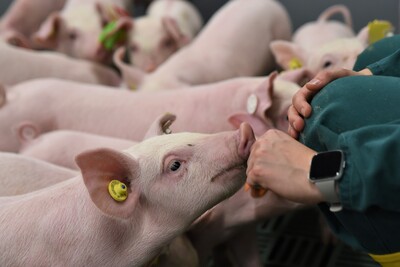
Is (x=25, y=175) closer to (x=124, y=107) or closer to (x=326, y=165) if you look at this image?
(x=124, y=107)

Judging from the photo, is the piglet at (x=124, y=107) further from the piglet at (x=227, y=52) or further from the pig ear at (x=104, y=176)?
the pig ear at (x=104, y=176)

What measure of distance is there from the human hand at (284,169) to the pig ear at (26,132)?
1.03 m

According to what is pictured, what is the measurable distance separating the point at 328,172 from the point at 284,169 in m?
0.07

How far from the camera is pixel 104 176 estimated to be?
42.4 inches

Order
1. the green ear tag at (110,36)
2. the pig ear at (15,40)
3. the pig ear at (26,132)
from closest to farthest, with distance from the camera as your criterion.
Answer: the pig ear at (26,132) < the green ear tag at (110,36) < the pig ear at (15,40)

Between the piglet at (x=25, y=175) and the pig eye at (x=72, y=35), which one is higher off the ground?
the piglet at (x=25, y=175)

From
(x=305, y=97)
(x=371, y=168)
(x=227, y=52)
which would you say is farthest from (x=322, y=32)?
(x=371, y=168)

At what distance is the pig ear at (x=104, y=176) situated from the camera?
1.06m

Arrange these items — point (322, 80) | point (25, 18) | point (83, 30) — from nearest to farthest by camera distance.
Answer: point (322, 80)
point (83, 30)
point (25, 18)

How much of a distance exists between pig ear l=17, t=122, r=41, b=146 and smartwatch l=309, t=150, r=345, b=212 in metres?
1.13

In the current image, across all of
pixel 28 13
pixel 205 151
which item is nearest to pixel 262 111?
pixel 205 151

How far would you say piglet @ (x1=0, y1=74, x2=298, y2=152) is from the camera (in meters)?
1.72

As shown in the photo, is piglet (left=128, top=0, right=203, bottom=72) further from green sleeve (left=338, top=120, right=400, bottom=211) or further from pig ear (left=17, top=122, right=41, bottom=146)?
green sleeve (left=338, top=120, right=400, bottom=211)

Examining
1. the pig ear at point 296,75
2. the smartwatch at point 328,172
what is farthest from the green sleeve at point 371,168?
the pig ear at point 296,75
